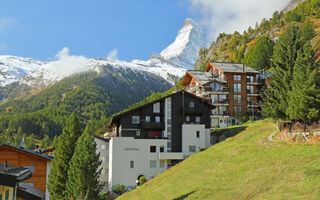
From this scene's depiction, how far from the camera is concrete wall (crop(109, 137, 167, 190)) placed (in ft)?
195

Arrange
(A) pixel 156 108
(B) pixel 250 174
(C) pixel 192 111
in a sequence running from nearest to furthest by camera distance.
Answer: (B) pixel 250 174 → (A) pixel 156 108 → (C) pixel 192 111

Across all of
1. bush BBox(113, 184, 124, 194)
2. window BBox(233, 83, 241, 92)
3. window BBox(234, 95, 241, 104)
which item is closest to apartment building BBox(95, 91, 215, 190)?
bush BBox(113, 184, 124, 194)

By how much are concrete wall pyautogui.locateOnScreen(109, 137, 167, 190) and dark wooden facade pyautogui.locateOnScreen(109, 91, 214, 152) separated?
3209mm

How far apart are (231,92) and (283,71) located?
38065 mm

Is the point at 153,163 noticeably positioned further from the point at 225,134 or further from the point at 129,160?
the point at 225,134

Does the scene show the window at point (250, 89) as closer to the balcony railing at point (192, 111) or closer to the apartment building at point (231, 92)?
the apartment building at point (231, 92)

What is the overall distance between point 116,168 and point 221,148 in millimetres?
19276

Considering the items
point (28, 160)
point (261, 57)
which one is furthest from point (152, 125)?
point (261, 57)

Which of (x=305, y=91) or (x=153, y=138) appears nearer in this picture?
(x=305, y=91)

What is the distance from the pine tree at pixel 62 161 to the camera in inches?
1681

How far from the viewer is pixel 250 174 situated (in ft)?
111

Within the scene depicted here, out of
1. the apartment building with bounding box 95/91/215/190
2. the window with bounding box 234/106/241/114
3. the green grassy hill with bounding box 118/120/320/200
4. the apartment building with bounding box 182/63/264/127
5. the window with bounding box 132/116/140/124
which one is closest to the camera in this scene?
the green grassy hill with bounding box 118/120/320/200

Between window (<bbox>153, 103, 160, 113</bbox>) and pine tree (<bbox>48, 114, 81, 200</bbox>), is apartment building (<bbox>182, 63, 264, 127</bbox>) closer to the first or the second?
window (<bbox>153, 103, 160, 113</bbox>)

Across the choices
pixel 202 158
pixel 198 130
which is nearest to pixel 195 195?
pixel 202 158
